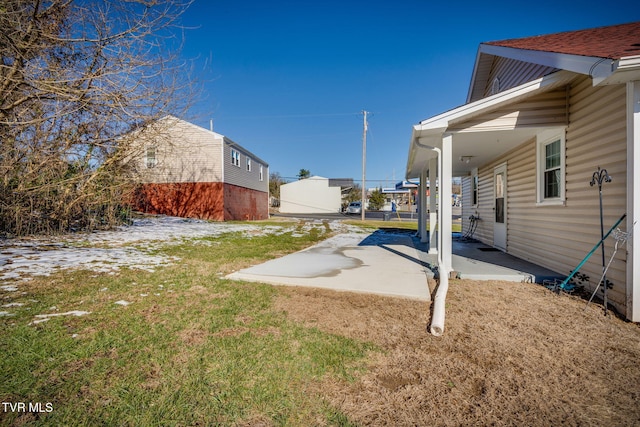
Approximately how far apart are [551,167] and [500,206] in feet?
9.05

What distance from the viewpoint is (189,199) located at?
17.6 m

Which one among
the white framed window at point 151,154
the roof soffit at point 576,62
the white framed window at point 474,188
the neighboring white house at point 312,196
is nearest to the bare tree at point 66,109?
the white framed window at point 151,154

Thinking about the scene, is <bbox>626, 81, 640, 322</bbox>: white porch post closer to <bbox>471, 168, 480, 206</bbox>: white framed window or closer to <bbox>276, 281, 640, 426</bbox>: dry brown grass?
<bbox>276, 281, 640, 426</bbox>: dry brown grass

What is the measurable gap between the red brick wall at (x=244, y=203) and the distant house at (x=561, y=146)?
43.7ft

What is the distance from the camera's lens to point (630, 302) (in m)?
3.23

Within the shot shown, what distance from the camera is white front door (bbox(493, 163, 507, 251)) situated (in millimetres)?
7531

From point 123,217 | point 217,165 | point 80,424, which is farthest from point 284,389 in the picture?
point 217,165

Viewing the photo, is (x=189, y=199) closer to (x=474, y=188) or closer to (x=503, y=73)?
(x=474, y=188)

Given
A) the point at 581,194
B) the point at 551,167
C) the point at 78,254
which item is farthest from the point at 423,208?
Answer: the point at 78,254

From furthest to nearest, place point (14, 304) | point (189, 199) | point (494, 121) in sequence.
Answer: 1. point (189, 199)
2. point (494, 121)
3. point (14, 304)

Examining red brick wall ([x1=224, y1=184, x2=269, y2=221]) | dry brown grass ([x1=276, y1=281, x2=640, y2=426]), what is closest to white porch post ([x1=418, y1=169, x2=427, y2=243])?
dry brown grass ([x1=276, y1=281, x2=640, y2=426])

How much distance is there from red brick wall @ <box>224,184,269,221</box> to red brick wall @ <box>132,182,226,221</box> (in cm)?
54

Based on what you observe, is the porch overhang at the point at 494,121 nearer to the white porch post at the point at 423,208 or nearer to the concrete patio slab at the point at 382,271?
the concrete patio slab at the point at 382,271

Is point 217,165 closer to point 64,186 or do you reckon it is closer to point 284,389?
point 64,186
